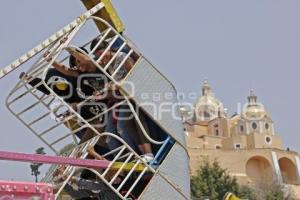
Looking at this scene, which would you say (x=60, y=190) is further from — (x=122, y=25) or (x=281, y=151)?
(x=281, y=151)

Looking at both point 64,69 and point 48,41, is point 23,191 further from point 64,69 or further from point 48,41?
point 64,69

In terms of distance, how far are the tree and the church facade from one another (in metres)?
9.98

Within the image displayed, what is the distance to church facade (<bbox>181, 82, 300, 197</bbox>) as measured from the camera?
90688mm

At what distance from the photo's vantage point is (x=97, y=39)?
607cm

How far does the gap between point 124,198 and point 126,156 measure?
0.38 meters

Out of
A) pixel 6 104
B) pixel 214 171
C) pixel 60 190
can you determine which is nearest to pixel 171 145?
pixel 60 190

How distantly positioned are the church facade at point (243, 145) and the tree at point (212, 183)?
9982mm

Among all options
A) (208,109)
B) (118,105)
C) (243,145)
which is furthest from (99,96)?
(208,109)

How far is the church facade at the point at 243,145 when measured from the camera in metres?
90.7

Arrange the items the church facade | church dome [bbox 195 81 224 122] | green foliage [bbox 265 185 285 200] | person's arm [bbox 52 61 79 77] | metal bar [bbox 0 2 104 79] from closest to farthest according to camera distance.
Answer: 1. metal bar [bbox 0 2 104 79]
2. person's arm [bbox 52 61 79 77]
3. green foliage [bbox 265 185 285 200]
4. the church facade
5. church dome [bbox 195 81 224 122]

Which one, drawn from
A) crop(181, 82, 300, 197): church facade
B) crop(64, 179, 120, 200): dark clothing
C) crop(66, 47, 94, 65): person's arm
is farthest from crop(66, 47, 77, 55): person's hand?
crop(181, 82, 300, 197): church facade

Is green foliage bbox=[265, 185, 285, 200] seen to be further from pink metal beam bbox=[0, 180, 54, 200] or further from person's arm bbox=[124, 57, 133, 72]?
pink metal beam bbox=[0, 180, 54, 200]

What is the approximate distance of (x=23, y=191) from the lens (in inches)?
162

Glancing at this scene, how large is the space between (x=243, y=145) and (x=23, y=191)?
95.9m
